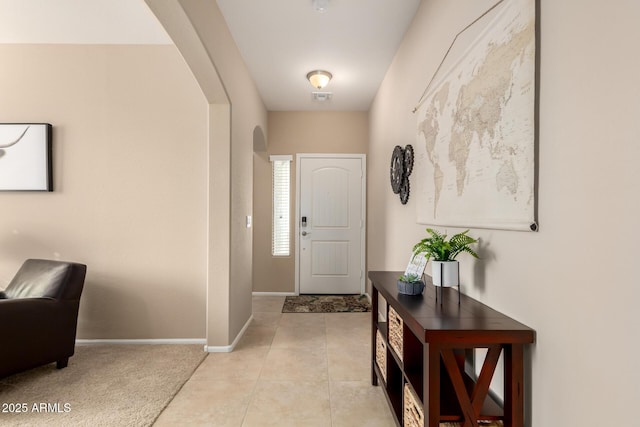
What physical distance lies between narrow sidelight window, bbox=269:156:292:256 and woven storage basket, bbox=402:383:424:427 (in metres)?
3.36

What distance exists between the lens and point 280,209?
474cm

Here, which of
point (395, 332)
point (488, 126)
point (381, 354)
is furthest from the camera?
point (381, 354)

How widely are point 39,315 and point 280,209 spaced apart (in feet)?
9.71

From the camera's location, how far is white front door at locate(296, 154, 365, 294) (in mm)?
4664

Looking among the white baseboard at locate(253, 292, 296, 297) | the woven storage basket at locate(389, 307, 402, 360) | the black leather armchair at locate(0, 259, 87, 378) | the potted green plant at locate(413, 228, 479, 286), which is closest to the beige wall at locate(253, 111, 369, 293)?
the white baseboard at locate(253, 292, 296, 297)

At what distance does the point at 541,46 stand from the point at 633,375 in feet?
3.22

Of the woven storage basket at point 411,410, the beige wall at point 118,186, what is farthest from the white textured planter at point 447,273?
the beige wall at point 118,186

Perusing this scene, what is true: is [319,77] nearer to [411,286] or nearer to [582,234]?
[411,286]

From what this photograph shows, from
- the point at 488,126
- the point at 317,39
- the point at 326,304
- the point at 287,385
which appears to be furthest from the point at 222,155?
the point at 326,304

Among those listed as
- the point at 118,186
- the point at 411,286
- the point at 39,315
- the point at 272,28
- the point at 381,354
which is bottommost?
the point at 381,354

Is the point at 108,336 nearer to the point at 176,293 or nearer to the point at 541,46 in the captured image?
the point at 176,293

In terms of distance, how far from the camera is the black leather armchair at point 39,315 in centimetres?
204

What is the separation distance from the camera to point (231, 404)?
76.9 inches

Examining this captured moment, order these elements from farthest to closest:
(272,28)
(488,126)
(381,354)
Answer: (272,28), (381,354), (488,126)
